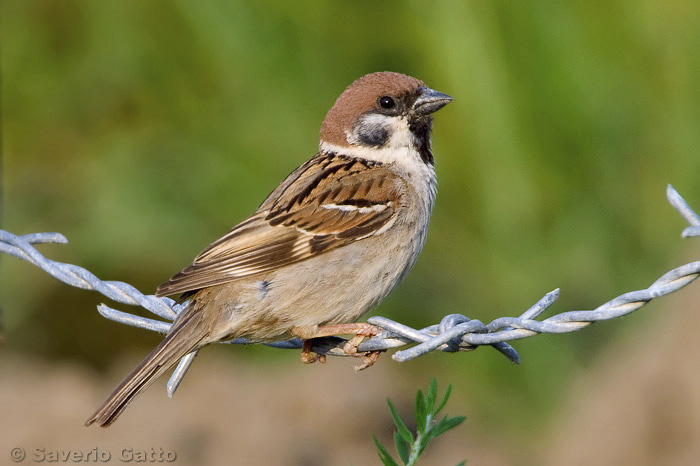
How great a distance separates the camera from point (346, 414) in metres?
4.79

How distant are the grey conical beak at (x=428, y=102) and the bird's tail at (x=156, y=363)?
1222mm

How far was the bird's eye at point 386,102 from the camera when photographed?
12.5 ft

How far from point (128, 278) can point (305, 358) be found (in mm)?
2629

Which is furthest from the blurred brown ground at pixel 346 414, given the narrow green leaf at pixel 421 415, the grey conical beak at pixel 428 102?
the narrow green leaf at pixel 421 415

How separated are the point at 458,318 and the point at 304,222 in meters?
1.08

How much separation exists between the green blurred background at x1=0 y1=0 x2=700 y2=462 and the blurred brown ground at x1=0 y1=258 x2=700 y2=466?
266 millimetres

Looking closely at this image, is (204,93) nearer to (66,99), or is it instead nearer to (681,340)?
(66,99)

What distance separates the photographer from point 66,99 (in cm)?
618

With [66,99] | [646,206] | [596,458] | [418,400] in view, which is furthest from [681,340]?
[66,99]

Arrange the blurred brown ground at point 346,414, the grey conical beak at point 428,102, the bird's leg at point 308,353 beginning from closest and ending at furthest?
the bird's leg at point 308,353, the grey conical beak at point 428,102, the blurred brown ground at point 346,414

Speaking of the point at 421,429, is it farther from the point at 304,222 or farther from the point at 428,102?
the point at 428,102

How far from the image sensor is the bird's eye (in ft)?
12.5

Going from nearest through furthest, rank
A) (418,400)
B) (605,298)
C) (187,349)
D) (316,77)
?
(418,400), (187,349), (605,298), (316,77)

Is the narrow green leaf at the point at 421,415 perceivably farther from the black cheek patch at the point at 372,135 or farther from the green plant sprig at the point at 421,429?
the black cheek patch at the point at 372,135
